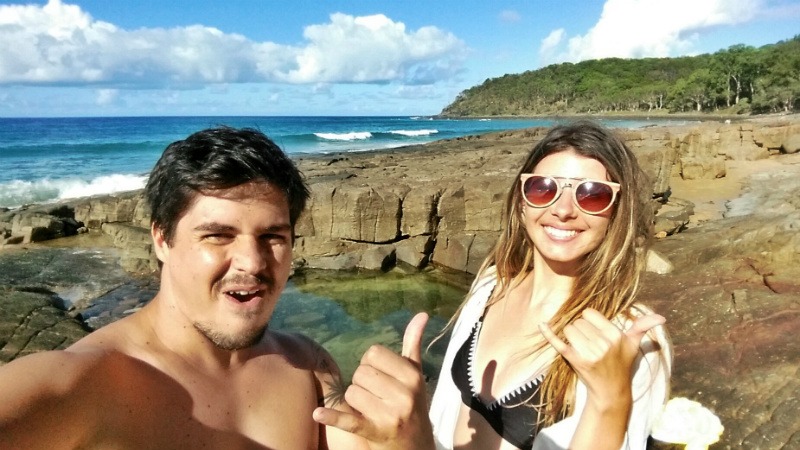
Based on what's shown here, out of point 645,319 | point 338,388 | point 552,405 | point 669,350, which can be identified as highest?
point 645,319

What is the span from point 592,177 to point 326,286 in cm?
835

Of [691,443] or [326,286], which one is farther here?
[326,286]

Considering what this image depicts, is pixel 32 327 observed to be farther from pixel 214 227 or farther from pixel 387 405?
pixel 387 405

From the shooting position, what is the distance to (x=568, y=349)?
5.35ft

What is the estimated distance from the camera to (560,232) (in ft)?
7.34

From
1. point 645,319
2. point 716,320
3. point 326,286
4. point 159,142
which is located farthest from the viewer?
point 159,142

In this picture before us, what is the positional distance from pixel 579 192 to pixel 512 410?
88 centimetres

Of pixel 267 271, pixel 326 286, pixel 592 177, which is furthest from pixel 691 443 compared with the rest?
pixel 326 286

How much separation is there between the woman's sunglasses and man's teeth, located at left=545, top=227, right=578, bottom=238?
0.33 feet

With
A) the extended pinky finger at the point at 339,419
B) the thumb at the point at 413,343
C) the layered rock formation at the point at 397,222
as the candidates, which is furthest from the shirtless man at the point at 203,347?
the layered rock formation at the point at 397,222

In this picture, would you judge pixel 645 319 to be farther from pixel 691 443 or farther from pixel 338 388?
pixel 338 388

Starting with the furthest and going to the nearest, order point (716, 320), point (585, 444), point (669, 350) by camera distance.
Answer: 1. point (716, 320)
2. point (669, 350)
3. point (585, 444)

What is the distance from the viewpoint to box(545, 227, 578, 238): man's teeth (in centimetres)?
222

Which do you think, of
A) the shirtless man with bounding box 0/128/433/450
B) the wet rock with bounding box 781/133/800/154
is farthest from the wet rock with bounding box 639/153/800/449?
the wet rock with bounding box 781/133/800/154
